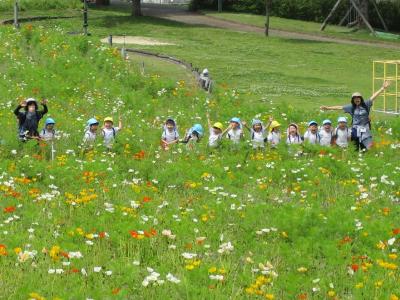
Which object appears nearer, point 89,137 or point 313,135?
point 89,137

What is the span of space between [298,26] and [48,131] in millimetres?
43038

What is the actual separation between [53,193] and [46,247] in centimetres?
246

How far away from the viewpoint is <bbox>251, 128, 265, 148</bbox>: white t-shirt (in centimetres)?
1364

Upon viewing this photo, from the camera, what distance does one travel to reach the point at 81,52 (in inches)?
1085

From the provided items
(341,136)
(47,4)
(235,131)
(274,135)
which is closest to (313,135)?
(341,136)

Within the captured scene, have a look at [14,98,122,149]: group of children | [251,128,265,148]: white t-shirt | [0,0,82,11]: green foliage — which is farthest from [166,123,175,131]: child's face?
[0,0,82,11]: green foliage

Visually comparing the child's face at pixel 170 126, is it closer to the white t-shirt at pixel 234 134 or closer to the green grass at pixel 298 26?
the white t-shirt at pixel 234 134

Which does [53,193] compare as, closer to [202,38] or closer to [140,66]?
[140,66]

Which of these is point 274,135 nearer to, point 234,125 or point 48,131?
point 234,125

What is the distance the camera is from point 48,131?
13914mm

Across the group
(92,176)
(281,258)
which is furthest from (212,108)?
(281,258)

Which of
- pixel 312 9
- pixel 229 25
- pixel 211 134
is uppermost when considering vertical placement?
pixel 312 9

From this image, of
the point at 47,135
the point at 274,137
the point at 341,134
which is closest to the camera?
the point at 47,135

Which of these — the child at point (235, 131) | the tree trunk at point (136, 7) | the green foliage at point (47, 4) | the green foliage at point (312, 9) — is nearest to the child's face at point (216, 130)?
the child at point (235, 131)
